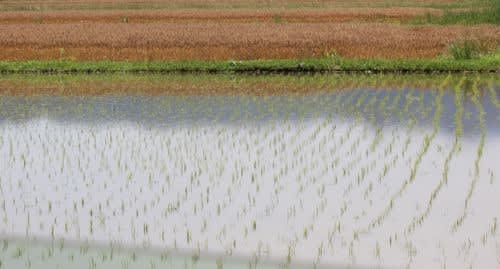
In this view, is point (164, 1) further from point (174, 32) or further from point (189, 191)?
point (189, 191)

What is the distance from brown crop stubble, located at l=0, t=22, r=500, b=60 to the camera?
22078mm

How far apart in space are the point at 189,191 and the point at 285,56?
12.9 metres

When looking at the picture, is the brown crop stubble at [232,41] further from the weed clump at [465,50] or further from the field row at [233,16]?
the field row at [233,16]

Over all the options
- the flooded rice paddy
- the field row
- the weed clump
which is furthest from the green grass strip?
the field row

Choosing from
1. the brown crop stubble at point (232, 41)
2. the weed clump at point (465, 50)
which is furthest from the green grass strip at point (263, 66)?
the brown crop stubble at point (232, 41)

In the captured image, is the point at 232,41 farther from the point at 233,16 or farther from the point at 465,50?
the point at 233,16

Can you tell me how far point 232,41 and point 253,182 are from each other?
13.7m

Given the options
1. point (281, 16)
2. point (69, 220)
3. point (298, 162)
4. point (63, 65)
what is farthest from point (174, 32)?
point (69, 220)

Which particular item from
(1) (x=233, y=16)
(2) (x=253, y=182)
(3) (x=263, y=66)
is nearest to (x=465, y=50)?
(3) (x=263, y=66)

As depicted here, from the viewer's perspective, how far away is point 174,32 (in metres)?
24.9

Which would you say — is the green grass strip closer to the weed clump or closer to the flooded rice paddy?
the weed clump

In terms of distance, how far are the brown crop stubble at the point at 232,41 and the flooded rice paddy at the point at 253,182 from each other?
583 cm

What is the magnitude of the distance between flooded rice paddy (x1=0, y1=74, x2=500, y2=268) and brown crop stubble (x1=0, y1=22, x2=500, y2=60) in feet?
19.1

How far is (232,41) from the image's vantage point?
2302 cm
